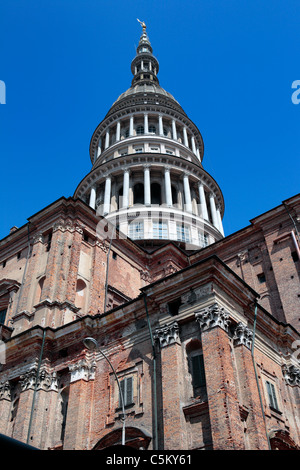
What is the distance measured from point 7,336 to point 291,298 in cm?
1762

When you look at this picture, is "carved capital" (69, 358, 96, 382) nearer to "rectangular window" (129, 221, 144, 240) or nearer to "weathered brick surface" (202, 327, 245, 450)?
"weathered brick surface" (202, 327, 245, 450)

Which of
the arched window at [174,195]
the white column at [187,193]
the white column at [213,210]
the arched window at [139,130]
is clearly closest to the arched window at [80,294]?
the white column at [187,193]

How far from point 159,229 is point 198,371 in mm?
25184

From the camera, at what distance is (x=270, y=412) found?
69.3ft

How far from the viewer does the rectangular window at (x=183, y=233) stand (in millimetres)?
44047

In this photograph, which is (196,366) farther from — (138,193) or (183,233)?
(138,193)

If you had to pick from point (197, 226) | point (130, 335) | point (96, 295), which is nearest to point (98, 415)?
point (130, 335)

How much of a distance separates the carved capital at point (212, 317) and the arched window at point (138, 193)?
3138 centimetres

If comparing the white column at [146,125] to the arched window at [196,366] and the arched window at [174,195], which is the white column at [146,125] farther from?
the arched window at [196,366]

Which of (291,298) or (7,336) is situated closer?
(7,336)

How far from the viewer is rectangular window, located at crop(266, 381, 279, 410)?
2177cm

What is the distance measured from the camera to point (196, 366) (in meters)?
20.1

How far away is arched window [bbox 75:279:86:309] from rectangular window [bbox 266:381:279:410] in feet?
40.6
